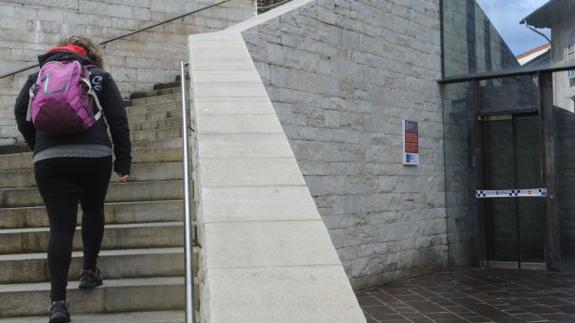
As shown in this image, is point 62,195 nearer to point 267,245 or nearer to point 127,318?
point 127,318

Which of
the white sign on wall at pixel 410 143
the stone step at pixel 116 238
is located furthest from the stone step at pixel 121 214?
the white sign on wall at pixel 410 143

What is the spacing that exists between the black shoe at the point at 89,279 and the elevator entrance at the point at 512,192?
7350mm

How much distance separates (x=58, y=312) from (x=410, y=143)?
251 inches

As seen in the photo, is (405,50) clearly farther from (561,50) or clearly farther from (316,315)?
(316,315)

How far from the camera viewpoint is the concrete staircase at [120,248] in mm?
3672

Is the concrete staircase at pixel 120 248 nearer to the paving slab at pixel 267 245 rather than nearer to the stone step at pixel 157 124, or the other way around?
the stone step at pixel 157 124

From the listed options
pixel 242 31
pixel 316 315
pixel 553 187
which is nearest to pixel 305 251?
pixel 316 315

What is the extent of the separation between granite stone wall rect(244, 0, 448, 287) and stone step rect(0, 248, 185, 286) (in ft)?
9.24

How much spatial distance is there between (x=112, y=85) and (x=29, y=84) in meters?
0.44

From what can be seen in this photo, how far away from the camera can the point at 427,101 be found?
31.0 ft

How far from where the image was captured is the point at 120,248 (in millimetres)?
4410

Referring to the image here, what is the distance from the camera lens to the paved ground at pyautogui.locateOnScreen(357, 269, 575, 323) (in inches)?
238

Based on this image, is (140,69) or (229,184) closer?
(229,184)

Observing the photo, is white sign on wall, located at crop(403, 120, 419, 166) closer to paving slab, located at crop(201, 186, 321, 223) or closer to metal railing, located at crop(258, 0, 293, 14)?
metal railing, located at crop(258, 0, 293, 14)
